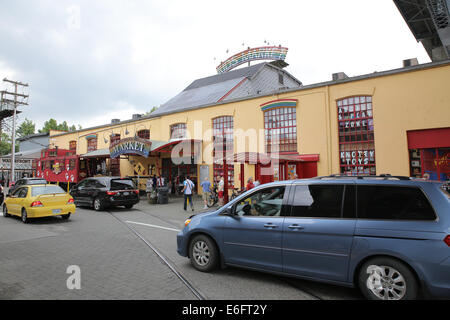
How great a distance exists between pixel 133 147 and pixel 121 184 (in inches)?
227

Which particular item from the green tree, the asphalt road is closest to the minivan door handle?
the asphalt road

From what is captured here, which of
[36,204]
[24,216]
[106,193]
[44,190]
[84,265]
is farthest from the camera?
[106,193]

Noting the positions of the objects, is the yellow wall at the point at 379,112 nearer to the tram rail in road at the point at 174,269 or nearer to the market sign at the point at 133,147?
the market sign at the point at 133,147

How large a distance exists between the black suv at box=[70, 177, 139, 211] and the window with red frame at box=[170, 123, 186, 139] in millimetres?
7800

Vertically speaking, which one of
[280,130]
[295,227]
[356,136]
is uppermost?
[280,130]

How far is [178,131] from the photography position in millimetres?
21609

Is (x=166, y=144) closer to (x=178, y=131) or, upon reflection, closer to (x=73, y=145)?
(x=178, y=131)

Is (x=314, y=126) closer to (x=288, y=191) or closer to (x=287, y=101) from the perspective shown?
(x=287, y=101)

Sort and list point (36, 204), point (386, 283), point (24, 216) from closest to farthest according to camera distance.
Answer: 1. point (386, 283)
2. point (36, 204)
3. point (24, 216)

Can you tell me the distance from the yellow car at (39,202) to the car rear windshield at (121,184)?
2957 mm

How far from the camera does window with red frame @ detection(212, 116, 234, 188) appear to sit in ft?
59.4

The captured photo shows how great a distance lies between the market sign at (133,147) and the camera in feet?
61.2

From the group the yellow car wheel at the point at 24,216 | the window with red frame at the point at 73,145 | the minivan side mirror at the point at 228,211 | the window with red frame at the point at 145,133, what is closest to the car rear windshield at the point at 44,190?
the yellow car wheel at the point at 24,216

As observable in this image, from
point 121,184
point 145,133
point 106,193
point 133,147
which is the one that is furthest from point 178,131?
point 106,193
